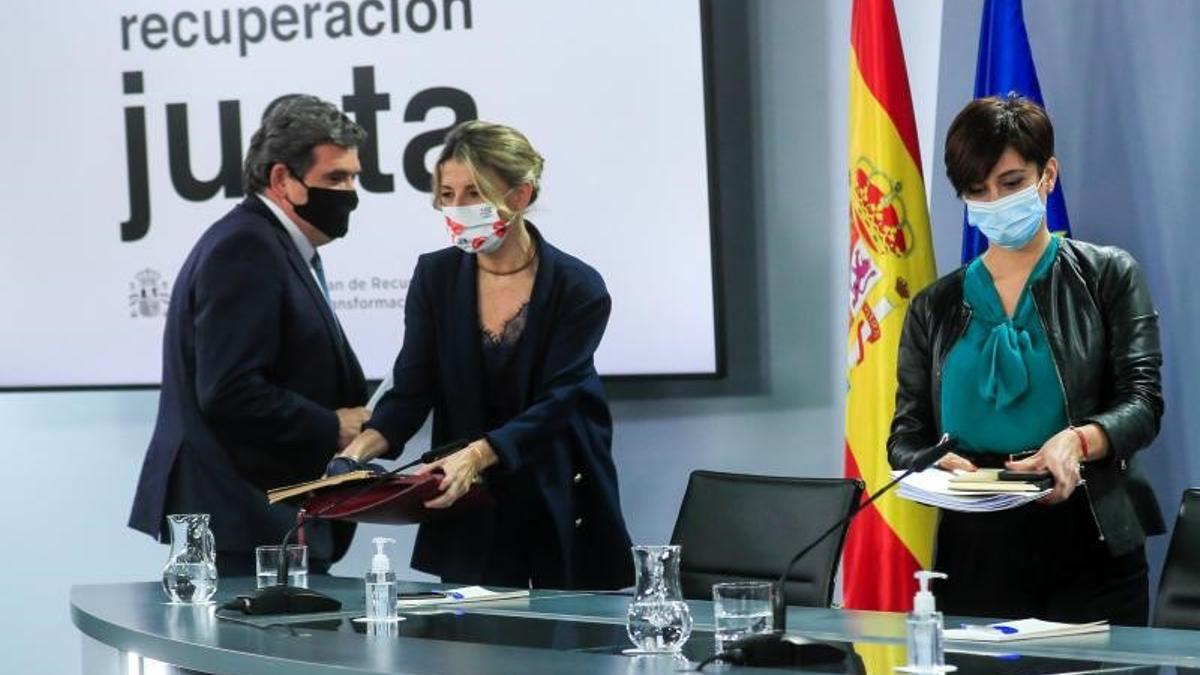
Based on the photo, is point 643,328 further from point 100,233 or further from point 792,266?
point 100,233

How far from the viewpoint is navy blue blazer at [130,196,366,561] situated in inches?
195

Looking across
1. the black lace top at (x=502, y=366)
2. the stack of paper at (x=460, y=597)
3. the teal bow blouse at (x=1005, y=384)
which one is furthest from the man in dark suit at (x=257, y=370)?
the teal bow blouse at (x=1005, y=384)

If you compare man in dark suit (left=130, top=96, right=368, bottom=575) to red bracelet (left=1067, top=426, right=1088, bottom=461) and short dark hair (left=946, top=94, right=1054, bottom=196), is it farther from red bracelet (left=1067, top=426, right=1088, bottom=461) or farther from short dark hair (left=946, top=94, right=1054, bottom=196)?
red bracelet (left=1067, top=426, right=1088, bottom=461)

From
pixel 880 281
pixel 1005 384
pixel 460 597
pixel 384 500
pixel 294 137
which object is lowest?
pixel 460 597

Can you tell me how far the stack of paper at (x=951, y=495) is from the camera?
12.1 feet

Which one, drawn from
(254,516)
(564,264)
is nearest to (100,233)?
(254,516)

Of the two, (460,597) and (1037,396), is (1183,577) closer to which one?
(1037,396)

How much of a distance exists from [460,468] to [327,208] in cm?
105

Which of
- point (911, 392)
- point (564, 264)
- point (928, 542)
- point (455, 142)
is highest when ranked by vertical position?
point (455, 142)

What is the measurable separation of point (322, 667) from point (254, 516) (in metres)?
2.09

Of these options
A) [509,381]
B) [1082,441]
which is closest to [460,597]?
[509,381]

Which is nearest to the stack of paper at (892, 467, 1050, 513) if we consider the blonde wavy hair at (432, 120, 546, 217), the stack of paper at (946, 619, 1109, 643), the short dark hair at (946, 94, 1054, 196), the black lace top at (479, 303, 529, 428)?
the stack of paper at (946, 619, 1109, 643)

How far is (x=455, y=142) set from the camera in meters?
5.01

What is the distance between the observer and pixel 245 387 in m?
4.92
